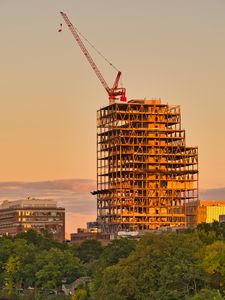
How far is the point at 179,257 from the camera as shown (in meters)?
132

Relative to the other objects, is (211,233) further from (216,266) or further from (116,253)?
(216,266)

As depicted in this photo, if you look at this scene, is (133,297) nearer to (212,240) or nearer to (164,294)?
(164,294)

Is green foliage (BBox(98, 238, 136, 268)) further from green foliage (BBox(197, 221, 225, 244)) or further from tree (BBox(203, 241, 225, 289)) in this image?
tree (BBox(203, 241, 225, 289))

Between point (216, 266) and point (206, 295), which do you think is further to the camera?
point (216, 266)

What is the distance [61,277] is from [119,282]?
5623 cm

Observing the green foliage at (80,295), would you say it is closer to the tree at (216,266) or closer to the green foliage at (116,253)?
the green foliage at (116,253)

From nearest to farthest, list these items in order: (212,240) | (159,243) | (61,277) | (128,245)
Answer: (159,243), (212,240), (128,245), (61,277)

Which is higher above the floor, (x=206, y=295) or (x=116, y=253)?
(x=116, y=253)

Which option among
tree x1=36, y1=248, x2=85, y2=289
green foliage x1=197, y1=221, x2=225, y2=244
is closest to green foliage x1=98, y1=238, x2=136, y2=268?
green foliage x1=197, y1=221, x2=225, y2=244

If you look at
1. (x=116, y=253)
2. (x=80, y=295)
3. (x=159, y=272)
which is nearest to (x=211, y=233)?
(x=116, y=253)

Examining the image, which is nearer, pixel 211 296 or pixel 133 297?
pixel 211 296

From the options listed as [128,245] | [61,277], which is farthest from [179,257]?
[61,277]

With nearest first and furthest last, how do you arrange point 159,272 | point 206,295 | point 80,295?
point 206,295 < point 159,272 < point 80,295

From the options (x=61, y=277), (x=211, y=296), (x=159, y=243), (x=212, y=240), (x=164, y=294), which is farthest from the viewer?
(x=61, y=277)
